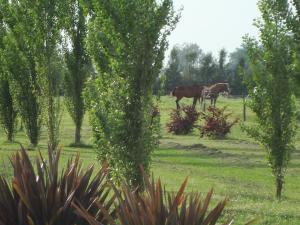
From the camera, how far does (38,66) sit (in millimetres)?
22812

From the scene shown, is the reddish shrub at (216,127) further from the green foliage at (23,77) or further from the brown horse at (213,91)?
the brown horse at (213,91)

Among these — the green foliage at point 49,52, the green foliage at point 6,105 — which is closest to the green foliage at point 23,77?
the green foliage at point 49,52

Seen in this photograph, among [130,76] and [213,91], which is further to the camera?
[213,91]

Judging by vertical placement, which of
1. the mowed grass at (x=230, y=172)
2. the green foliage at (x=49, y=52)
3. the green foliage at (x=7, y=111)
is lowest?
the mowed grass at (x=230, y=172)

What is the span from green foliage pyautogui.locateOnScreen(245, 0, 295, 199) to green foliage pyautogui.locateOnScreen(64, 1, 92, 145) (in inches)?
557

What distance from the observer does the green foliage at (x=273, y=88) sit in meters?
13.8

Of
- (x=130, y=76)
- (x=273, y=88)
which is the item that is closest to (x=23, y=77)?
(x=273, y=88)

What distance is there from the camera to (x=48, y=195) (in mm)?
5266

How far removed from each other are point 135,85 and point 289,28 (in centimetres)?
495

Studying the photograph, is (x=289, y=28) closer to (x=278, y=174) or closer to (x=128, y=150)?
(x=278, y=174)

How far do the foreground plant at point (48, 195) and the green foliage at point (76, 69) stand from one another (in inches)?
864

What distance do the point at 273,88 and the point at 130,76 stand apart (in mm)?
5264

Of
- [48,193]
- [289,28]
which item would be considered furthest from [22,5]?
[48,193]

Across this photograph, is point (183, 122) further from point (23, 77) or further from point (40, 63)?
point (40, 63)
